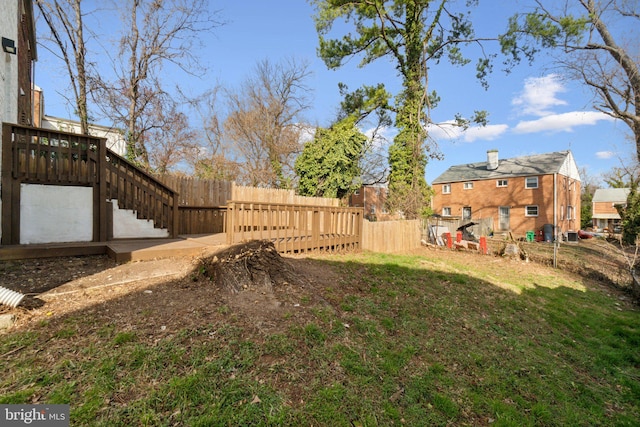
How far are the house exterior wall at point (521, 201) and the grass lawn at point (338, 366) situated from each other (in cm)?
2172

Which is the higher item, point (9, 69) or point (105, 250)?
point (9, 69)

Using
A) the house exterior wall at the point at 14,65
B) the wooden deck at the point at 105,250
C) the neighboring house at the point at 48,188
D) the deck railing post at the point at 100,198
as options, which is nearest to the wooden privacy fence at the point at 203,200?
the neighboring house at the point at 48,188

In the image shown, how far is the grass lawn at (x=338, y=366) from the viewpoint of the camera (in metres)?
2.25

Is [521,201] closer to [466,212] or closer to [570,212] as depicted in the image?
[466,212]

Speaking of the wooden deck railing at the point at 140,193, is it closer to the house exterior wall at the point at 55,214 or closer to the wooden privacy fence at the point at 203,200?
the house exterior wall at the point at 55,214

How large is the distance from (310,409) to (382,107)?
1735 centimetres

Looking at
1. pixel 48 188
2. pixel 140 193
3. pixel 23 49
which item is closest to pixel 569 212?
pixel 140 193

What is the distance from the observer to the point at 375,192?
31.8 metres

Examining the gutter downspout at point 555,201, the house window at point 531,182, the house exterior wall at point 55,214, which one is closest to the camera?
the house exterior wall at point 55,214

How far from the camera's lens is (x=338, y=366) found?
309cm

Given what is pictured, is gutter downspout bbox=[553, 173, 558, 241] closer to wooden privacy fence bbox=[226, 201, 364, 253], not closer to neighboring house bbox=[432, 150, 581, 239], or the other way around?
neighboring house bbox=[432, 150, 581, 239]

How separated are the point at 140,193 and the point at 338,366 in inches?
228

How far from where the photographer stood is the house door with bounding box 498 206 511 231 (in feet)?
84.0

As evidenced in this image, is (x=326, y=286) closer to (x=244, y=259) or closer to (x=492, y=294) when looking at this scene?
(x=244, y=259)
